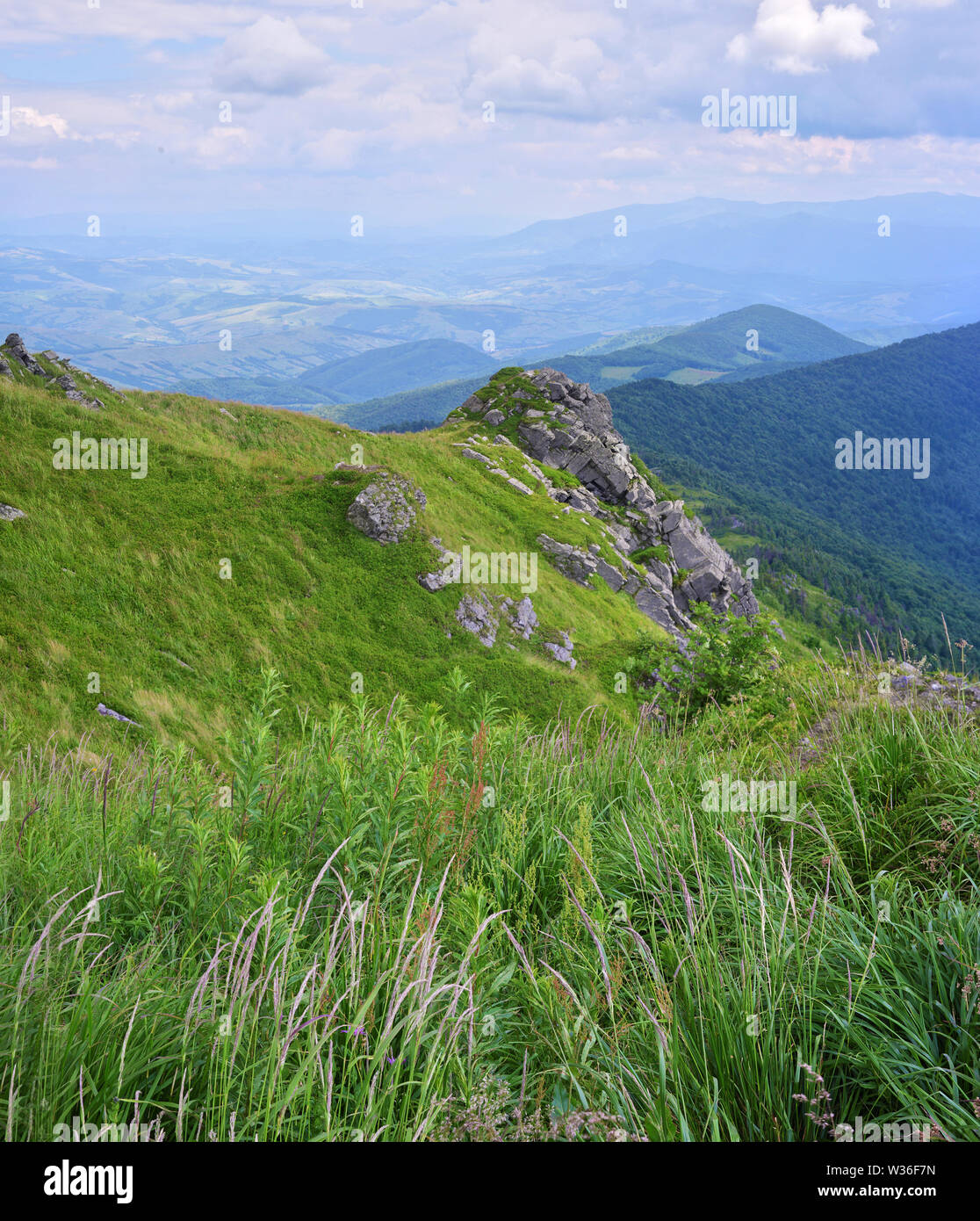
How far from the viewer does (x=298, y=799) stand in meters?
4.71

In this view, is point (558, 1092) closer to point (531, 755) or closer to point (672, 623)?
point (531, 755)

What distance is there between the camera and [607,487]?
6369 cm

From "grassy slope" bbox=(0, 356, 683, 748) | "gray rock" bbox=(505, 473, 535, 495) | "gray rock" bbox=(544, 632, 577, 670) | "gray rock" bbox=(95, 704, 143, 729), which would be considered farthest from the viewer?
"gray rock" bbox=(505, 473, 535, 495)

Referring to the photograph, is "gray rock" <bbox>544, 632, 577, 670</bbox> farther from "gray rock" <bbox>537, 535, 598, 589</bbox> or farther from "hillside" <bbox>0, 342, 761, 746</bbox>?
"gray rock" <bbox>537, 535, 598, 589</bbox>

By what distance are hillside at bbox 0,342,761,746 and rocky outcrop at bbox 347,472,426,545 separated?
0.37 metres

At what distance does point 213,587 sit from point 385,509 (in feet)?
27.8

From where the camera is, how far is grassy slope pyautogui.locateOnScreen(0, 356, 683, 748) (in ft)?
58.2

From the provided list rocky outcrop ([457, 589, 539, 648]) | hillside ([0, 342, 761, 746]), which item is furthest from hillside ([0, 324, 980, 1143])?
rocky outcrop ([457, 589, 539, 648])

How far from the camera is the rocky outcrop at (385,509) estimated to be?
Answer: 28656 mm

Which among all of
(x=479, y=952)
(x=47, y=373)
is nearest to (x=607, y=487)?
(x=47, y=373)

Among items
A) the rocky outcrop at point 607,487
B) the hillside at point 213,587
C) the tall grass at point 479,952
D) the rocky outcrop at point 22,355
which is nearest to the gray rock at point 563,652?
the hillside at point 213,587

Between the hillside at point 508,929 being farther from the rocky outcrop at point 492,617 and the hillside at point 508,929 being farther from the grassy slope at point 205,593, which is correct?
the rocky outcrop at point 492,617

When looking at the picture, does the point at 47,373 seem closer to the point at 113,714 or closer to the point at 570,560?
the point at 113,714

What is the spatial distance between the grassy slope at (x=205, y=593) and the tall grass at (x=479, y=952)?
12027 millimetres
